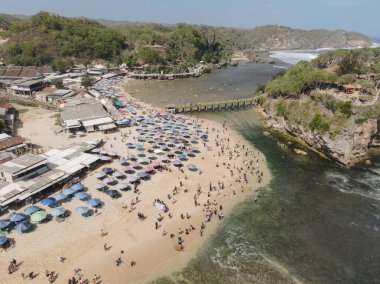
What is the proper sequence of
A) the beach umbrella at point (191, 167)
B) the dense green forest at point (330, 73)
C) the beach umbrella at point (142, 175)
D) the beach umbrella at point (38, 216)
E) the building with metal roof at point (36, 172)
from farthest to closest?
1. the dense green forest at point (330, 73)
2. the beach umbrella at point (191, 167)
3. the beach umbrella at point (142, 175)
4. the building with metal roof at point (36, 172)
5. the beach umbrella at point (38, 216)

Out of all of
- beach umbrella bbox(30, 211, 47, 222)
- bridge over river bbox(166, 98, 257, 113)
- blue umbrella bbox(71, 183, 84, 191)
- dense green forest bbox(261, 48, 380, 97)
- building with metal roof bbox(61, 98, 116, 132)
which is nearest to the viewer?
beach umbrella bbox(30, 211, 47, 222)

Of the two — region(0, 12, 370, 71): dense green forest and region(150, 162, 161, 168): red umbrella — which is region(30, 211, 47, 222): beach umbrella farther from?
region(0, 12, 370, 71): dense green forest

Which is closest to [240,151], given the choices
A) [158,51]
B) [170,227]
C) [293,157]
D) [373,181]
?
[293,157]

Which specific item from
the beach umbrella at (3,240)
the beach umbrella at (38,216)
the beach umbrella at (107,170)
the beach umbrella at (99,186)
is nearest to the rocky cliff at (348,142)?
the beach umbrella at (107,170)

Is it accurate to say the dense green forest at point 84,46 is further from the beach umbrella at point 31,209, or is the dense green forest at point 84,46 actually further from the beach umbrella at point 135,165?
the beach umbrella at point 31,209

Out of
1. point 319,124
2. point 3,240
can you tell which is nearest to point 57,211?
point 3,240

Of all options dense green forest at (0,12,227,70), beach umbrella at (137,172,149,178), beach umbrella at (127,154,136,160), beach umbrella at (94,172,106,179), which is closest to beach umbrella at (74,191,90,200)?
beach umbrella at (94,172,106,179)
